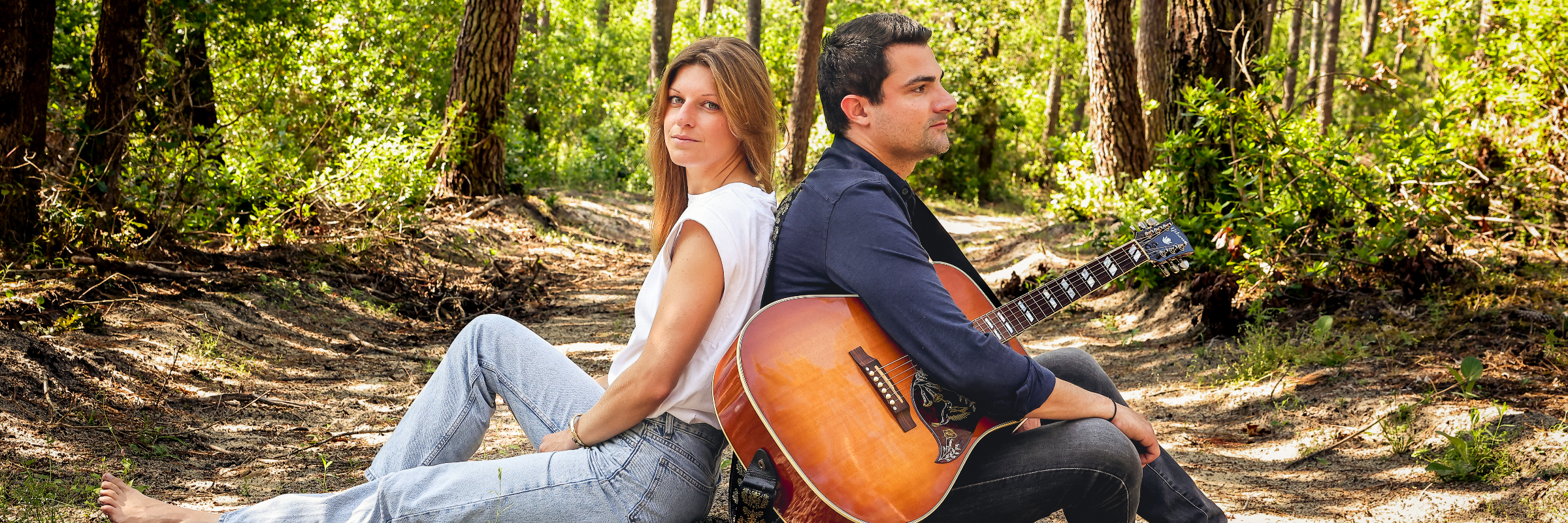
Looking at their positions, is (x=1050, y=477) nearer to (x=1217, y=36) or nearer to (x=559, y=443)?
(x=559, y=443)

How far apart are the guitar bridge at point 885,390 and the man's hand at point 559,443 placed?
2.21 feet

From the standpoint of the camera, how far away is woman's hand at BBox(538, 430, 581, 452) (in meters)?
2.28

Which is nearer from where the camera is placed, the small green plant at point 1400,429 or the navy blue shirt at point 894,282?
the navy blue shirt at point 894,282

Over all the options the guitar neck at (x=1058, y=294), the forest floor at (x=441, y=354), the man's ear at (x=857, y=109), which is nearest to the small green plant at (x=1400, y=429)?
the forest floor at (x=441, y=354)

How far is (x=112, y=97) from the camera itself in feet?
17.7

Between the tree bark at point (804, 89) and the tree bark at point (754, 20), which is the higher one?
the tree bark at point (754, 20)

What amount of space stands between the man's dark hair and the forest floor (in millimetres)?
1489

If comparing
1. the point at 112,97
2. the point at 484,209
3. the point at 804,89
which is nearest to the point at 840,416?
the point at 112,97

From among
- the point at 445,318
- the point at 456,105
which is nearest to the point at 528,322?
the point at 445,318

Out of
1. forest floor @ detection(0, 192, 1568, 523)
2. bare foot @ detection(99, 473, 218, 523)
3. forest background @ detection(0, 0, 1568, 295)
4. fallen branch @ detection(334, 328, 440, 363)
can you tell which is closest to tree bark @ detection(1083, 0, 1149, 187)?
forest background @ detection(0, 0, 1568, 295)

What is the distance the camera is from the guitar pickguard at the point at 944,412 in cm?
207

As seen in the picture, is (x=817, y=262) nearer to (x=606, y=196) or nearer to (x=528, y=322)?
(x=528, y=322)

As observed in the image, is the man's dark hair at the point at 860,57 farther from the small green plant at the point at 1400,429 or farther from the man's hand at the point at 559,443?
the small green plant at the point at 1400,429

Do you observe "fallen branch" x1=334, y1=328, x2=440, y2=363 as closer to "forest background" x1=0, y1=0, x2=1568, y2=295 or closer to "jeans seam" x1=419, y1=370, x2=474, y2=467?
"forest background" x1=0, y1=0, x2=1568, y2=295
